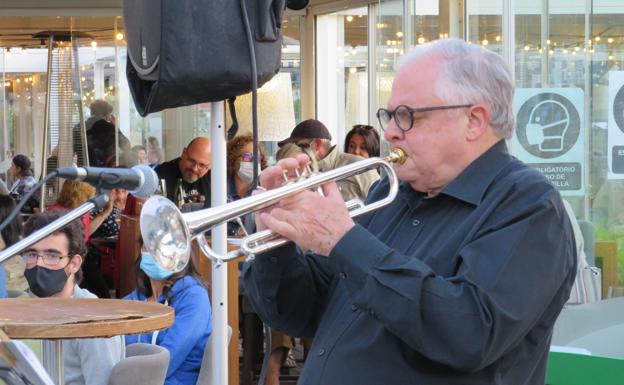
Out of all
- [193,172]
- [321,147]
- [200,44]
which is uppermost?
[200,44]

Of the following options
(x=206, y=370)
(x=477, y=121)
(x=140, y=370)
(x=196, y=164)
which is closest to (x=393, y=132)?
(x=477, y=121)

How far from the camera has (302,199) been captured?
7.29 ft

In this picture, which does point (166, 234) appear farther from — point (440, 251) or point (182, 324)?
point (182, 324)

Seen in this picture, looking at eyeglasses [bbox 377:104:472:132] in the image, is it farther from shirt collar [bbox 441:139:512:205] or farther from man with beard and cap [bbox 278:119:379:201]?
man with beard and cap [bbox 278:119:379:201]

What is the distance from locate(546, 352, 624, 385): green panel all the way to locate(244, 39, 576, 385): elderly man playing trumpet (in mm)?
1451

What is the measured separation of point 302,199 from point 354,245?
0.48 ft

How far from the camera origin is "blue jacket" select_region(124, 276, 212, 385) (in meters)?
4.39

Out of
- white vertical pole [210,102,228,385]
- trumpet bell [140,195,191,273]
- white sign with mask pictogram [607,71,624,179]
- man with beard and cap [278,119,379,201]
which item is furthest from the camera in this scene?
man with beard and cap [278,119,379,201]

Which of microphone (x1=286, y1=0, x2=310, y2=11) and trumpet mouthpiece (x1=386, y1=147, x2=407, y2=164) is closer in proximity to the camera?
trumpet mouthpiece (x1=386, y1=147, x2=407, y2=164)

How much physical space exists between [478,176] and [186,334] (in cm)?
235

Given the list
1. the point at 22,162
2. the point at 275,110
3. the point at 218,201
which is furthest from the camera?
the point at 22,162

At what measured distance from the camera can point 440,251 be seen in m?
2.26

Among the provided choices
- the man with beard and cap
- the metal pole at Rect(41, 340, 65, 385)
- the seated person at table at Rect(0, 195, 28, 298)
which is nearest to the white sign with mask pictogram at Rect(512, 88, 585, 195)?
the man with beard and cap

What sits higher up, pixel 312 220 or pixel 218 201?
pixel 312 220
